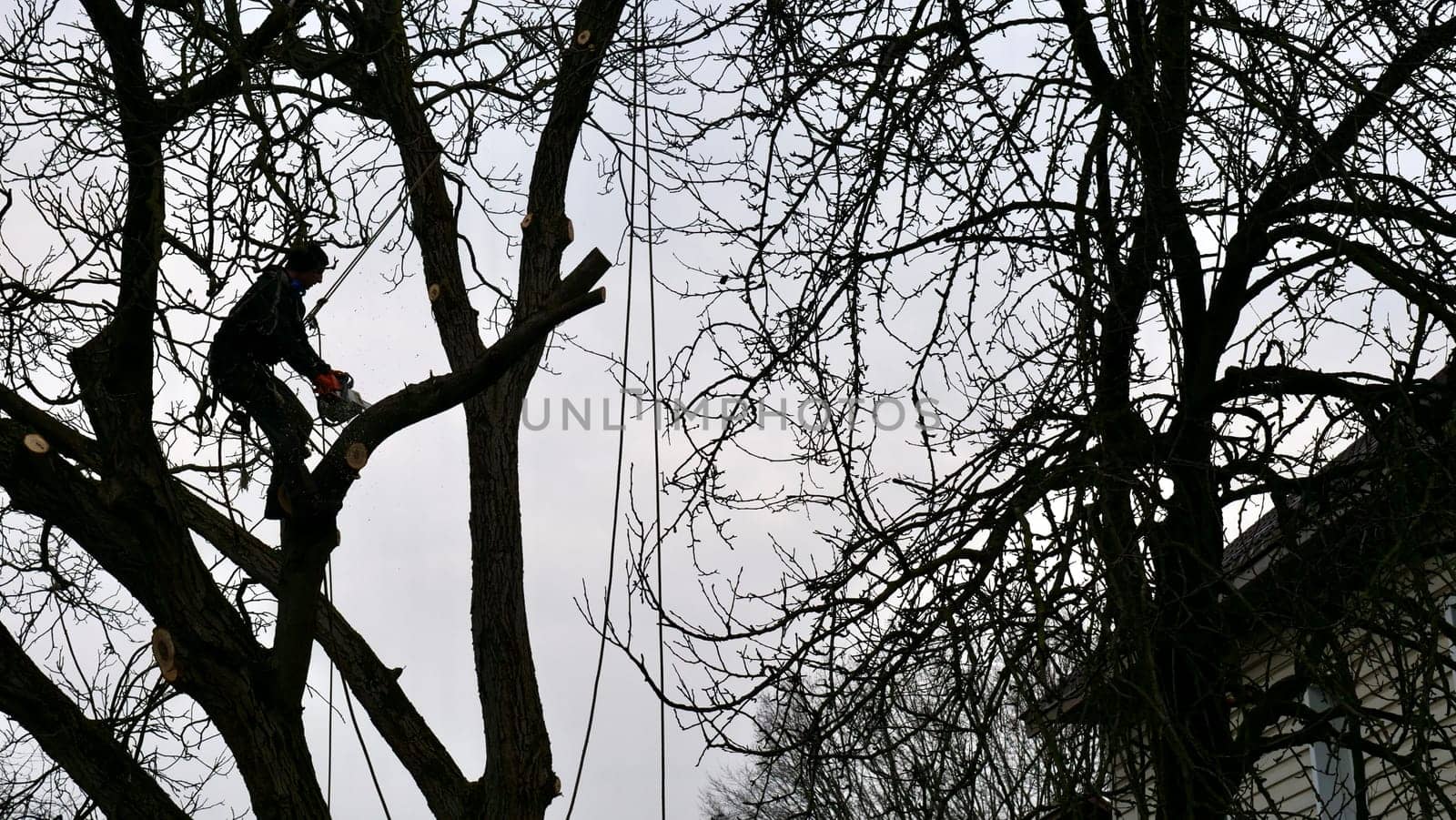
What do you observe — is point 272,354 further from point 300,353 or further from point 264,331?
point 264,331

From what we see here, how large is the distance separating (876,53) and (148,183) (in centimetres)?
270

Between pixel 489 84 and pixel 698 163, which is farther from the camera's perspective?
Answer: pixel 489 84

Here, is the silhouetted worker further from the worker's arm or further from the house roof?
the house roof

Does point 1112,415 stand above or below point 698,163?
below

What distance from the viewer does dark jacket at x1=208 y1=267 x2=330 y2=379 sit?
551cm

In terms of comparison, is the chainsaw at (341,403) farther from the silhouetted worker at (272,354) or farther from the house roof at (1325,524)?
the house roof at (1325,524)

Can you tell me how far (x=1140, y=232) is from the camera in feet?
13.7

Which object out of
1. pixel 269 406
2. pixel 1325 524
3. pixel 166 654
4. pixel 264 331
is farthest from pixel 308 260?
pixel 1325 524

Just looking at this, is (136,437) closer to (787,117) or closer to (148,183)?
(148,183)

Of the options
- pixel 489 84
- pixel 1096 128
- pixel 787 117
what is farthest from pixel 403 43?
pixel 1096 128

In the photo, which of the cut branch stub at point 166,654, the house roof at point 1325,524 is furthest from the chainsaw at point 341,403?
the house roof at point 1325,524

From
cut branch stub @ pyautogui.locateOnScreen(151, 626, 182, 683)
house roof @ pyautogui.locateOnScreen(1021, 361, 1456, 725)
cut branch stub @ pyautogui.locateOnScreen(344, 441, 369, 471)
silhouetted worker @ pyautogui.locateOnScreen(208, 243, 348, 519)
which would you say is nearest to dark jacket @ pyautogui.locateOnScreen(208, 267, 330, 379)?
silhouetted worker @ pyautogui.locateOnScreen(208, 243, 348, 519)

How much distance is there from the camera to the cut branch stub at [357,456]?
16.9 ft

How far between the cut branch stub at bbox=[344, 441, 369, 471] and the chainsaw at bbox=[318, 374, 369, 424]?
0.89 metres
